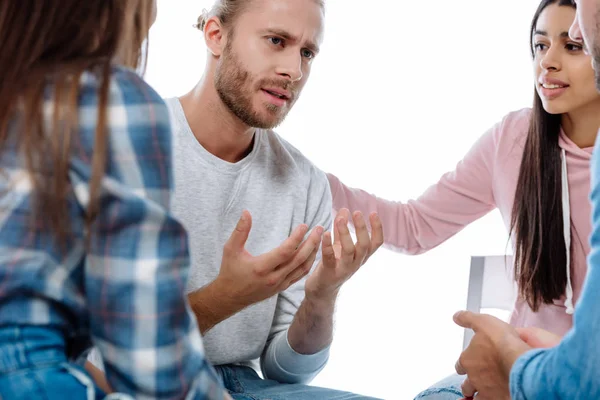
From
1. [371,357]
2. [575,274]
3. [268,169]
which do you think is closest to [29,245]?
[268,169]

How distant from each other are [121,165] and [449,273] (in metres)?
2.08

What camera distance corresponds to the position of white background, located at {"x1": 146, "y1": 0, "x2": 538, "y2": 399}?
261cm

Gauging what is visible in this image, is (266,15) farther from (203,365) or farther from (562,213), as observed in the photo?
(203,365)

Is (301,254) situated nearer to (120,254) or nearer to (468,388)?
(468,388)

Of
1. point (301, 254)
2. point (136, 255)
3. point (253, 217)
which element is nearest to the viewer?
point (136, 255)

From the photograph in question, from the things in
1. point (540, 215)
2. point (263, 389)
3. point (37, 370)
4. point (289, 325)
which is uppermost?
point (540, 215)

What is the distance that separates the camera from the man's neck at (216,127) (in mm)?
1641

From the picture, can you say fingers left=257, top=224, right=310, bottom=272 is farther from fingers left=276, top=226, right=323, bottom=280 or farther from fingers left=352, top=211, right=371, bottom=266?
fingers left=352, top=211, right=371, bottom=266

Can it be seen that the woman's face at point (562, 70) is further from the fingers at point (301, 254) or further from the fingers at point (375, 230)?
the fingers at point (301, 254)

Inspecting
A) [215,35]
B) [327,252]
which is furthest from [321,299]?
[215,35]

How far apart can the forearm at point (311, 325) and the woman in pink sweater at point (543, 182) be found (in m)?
0.41

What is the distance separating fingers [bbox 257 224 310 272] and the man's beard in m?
0.42

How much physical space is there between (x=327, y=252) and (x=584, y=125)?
31.5 inches

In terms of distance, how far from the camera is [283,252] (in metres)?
1.27
